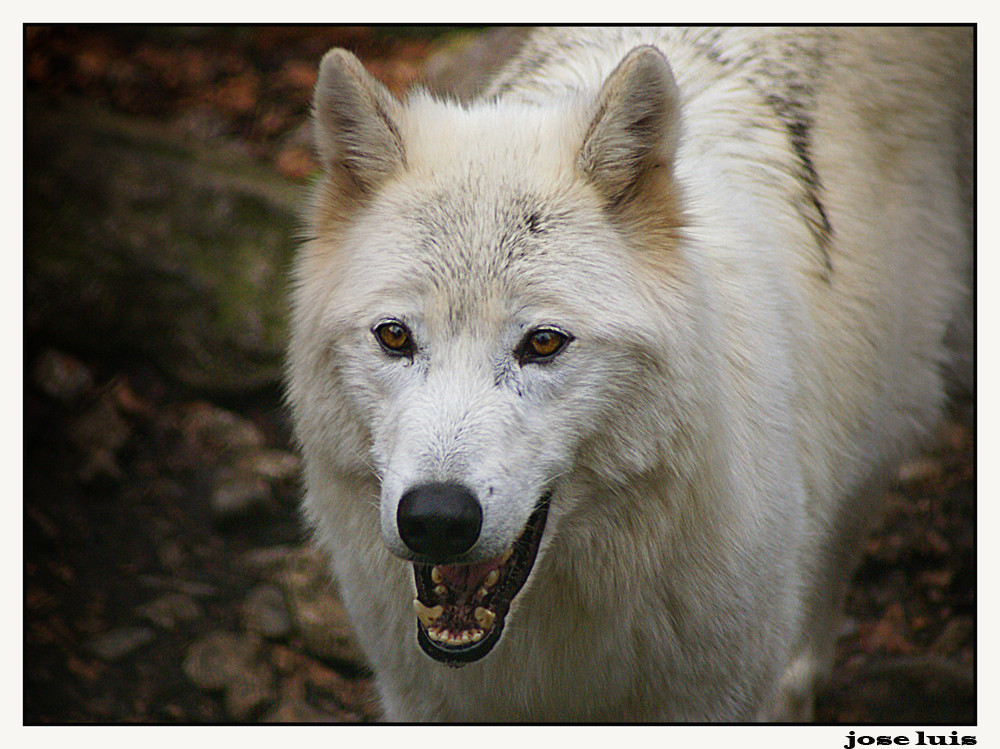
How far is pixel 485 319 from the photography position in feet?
6.89

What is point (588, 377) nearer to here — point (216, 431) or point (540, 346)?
point (540, 346)

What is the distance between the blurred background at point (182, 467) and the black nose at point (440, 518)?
267 centimetres

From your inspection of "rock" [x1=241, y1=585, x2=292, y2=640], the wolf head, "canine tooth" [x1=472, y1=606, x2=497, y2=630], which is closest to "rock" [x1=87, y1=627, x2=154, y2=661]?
"rock" [x1=241, y1=585, x2=292, y2=640]

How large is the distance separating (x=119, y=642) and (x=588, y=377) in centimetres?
336

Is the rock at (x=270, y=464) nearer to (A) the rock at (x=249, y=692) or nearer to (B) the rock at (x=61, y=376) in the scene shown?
(B) the rock at (x=61, y=376)

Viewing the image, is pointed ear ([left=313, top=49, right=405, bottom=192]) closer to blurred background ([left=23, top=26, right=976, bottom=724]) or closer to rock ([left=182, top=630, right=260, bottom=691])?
blurred background ([left=23, top=26, right=976, bottom=724])

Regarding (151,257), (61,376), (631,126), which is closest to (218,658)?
(61,376)

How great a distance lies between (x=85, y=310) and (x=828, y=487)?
4545mm

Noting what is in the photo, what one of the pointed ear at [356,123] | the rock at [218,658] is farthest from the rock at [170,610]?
the pointed ear at [356,123]

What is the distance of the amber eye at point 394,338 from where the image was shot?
7.11 feet

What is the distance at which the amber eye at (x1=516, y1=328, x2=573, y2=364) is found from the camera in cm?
212

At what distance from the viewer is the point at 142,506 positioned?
5.03m

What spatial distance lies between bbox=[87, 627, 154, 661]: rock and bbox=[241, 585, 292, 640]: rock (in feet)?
1.63
